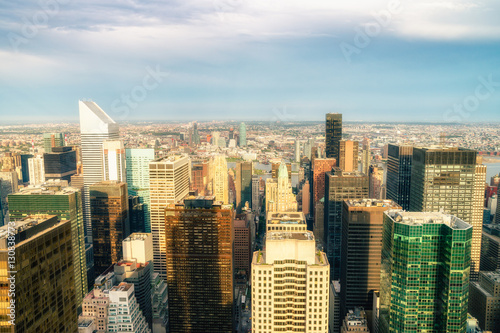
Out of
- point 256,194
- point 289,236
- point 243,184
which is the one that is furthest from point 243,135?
point 289,236

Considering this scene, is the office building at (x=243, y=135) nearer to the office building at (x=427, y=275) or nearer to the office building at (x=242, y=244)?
the office building at (x=242, y=244)

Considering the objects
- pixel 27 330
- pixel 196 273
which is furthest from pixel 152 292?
pixel 27 330

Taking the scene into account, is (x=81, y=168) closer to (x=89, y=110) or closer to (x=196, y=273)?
(x=89, y=110)

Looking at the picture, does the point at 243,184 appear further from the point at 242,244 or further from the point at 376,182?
the point at 376,182

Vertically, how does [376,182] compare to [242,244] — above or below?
above

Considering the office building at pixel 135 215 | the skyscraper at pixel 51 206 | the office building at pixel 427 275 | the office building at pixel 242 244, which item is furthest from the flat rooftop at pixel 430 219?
the office building at pixel 135 215

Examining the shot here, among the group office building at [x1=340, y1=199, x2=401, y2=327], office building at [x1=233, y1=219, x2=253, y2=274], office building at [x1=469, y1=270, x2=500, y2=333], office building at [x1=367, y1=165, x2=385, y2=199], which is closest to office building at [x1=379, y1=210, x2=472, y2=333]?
office building at [x1=340, y1=199, x2=401, y2=327]

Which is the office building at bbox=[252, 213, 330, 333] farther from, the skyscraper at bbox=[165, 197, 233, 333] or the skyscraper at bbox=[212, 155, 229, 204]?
the skyscraper at bbox=[212, 155, 229, 204]
